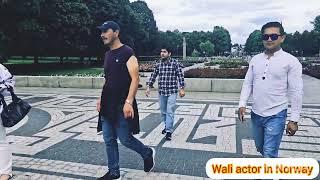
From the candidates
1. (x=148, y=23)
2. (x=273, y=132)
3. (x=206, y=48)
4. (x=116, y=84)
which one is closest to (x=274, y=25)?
(x=273, y=132)

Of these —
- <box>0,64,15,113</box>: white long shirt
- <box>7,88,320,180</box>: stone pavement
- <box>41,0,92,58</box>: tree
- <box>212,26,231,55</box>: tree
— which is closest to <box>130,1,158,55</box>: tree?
<box>41,0,92,58</box>: tree

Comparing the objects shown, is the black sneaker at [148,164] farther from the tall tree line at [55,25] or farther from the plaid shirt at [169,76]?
the tall tree line at [55,25]

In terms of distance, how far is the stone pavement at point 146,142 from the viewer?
5000 millimetres

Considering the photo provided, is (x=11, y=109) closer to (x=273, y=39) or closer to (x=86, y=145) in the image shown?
(x=86, y=145)

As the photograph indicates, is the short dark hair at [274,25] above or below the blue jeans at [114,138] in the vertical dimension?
above

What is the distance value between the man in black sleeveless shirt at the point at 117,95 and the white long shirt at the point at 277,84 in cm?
145

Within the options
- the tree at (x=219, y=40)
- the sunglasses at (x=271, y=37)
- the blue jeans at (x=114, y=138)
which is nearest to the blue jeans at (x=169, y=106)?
the blue jeans at (x=114, y=138)

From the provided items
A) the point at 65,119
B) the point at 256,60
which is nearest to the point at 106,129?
the point at 256,60

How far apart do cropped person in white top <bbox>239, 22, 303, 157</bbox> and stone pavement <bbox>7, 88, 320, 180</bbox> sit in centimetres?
136

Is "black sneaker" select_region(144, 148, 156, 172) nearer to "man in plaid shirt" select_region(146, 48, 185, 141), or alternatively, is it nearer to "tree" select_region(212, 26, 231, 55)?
"man in plaid shirt" select_region(146, 48, 185, 141)

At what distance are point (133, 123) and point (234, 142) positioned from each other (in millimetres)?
2838

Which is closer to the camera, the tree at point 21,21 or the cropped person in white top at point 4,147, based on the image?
the cropped person in white top at point 4,147

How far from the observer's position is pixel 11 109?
13.8ft

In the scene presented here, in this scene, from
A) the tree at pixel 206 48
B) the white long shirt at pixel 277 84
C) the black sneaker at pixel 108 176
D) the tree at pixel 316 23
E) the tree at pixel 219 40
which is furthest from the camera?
the tree at pixel 219 40
